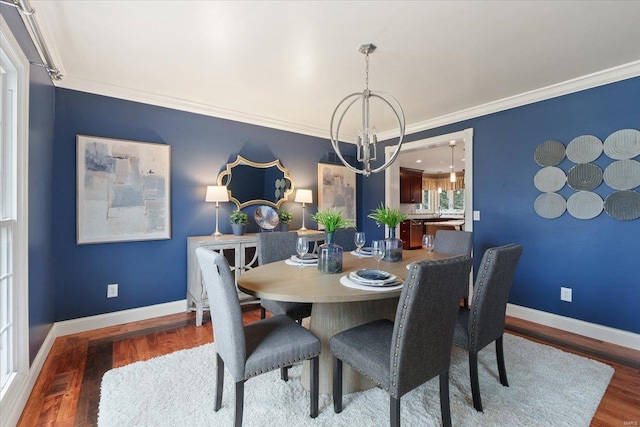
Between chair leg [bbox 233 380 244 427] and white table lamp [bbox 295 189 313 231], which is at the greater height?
white table lamp [bbox 295 189 313 231]

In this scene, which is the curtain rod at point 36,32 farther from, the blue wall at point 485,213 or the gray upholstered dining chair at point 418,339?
the gray upholstered dining chair at point 418,339

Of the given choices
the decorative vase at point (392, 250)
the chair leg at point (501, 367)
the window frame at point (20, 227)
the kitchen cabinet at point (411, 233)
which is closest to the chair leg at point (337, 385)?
the decorative vase at point (392, 250)

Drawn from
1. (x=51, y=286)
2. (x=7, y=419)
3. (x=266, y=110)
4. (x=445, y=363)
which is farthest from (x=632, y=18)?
(x=51, y=286)

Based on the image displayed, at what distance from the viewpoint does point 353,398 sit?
1.82 meters

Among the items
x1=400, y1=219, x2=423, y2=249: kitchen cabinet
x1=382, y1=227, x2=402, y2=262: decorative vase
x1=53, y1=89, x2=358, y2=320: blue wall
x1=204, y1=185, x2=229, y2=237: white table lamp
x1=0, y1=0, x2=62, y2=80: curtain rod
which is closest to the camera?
x1=0, y1=0, x2=62, y2=80: curtain rod

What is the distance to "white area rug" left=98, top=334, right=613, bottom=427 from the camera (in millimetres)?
1633

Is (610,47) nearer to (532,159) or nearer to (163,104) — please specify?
(532,159)

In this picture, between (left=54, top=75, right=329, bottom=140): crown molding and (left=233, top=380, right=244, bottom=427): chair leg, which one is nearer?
(left=233, top=380, right=244, bottom=427): chair leg

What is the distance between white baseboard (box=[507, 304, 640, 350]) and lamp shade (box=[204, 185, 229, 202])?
11.0 feet

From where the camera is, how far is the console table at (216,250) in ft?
9.77

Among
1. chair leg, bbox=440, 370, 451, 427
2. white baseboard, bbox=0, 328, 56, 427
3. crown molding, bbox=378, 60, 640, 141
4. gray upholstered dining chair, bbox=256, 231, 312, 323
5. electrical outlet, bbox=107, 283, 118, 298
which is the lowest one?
white baseboard, bbox=0, 328, 56, 427

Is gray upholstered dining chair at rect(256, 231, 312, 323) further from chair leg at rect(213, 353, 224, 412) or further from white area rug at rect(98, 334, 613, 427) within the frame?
chair leg at rect(213, 353, 224, 412)

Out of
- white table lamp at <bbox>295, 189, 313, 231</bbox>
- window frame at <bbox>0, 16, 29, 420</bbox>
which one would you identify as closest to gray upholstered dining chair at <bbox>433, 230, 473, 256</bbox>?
white table lamp at <bbox>295, 189, 313, 231</bbox>

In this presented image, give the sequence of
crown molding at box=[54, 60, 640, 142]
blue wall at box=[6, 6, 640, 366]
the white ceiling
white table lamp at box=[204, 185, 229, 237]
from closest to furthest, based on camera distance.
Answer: the white ceiling
blue wall at box=[6, 6, 640, 366]
crown molding at box=[54, 60, 640, 142]
white table lamp at box=[204, 185, 229, 237]
